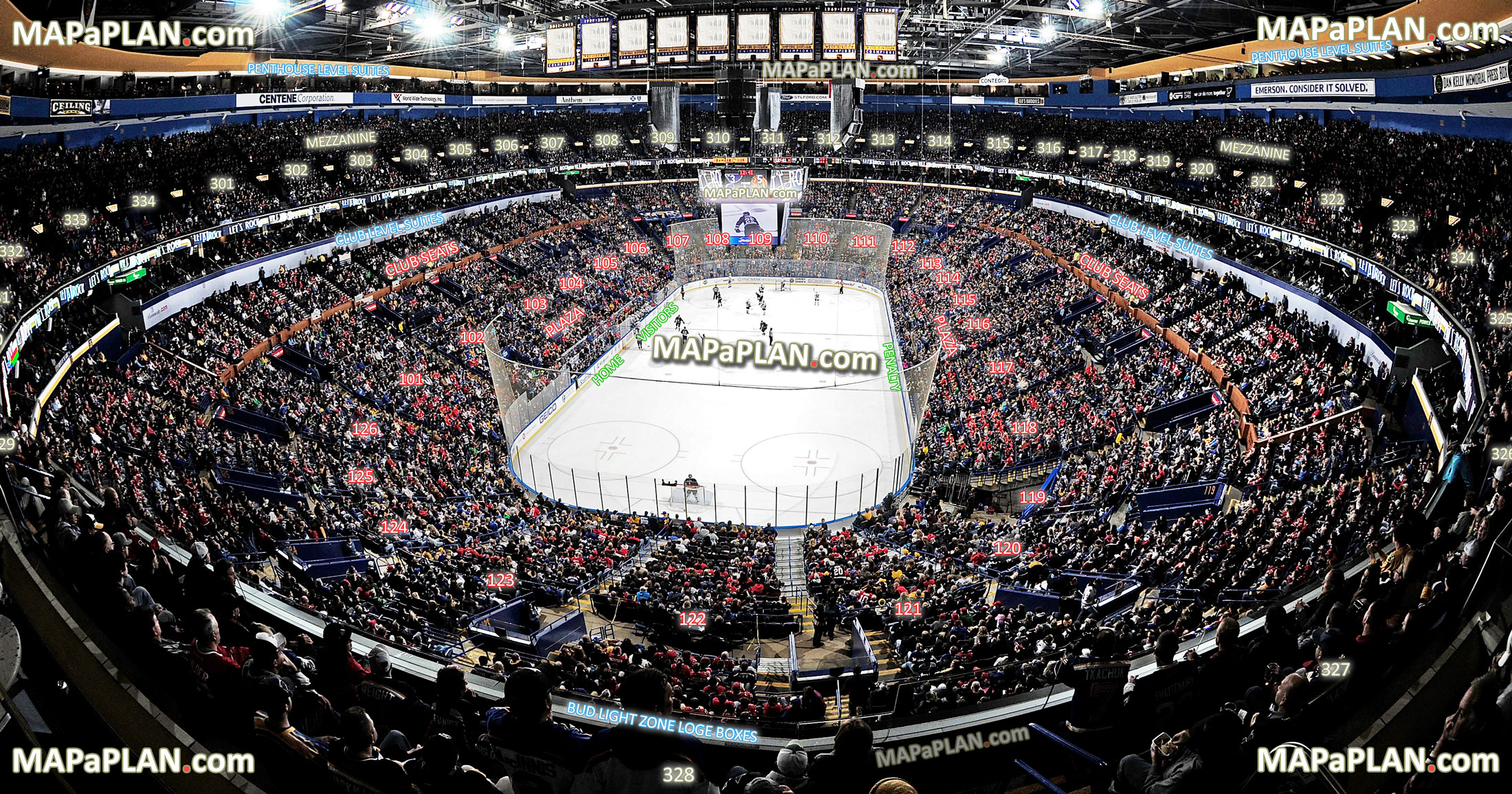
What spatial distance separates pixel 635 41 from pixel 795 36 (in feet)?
14.4

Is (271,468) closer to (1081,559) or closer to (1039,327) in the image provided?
(1081,559)

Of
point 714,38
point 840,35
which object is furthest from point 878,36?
point 714,38

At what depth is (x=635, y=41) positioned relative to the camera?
78.6 feet

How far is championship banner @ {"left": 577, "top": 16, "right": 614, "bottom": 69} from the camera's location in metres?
23.9

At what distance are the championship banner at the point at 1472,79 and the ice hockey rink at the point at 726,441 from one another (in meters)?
14.7

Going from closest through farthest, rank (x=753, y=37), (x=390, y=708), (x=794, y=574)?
(x=390, y=708)
(x=794, y=574)
(x=753, y=37)

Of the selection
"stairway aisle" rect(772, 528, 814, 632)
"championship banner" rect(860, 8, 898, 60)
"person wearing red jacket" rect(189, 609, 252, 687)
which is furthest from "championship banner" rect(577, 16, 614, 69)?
"person wearing red jacket" rect(189, 609, 252, 687)

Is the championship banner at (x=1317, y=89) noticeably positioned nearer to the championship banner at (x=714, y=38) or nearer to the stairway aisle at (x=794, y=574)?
the championship banner at (x=714, y=38)

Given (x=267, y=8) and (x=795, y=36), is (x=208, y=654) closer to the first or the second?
(x=267, y=8)

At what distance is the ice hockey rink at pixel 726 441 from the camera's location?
78.7 ft

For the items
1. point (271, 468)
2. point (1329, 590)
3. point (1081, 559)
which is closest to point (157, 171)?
point (271, 468)

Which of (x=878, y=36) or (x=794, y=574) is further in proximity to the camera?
(x=878, y=36)

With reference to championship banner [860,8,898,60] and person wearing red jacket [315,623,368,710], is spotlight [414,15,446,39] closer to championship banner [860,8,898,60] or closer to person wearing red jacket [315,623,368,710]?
championship banner [860,8,898,60]

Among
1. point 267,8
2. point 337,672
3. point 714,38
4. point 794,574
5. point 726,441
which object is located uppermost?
point 714,38
